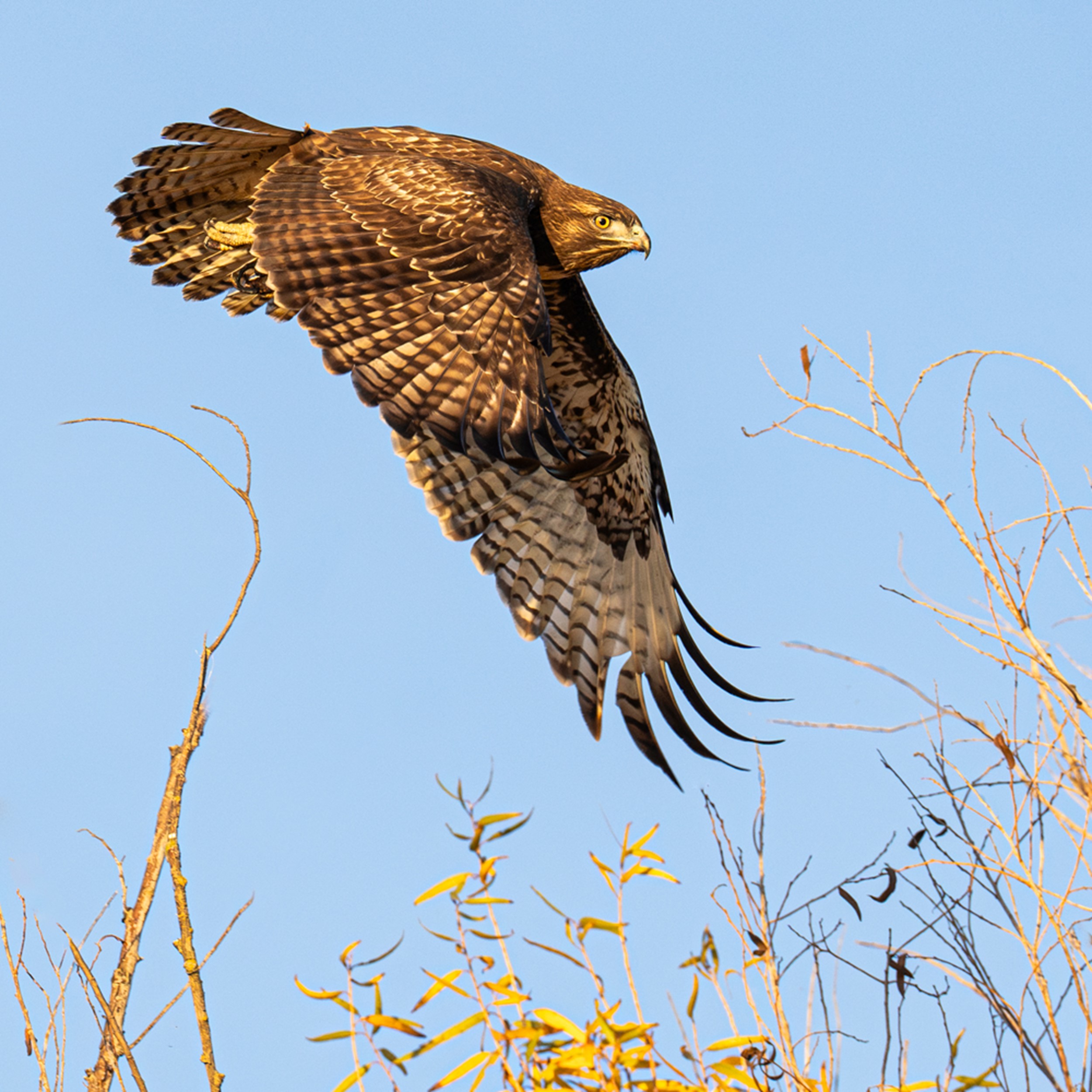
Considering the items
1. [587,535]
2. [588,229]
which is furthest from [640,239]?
[587,535]

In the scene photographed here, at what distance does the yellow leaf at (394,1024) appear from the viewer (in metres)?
2.75

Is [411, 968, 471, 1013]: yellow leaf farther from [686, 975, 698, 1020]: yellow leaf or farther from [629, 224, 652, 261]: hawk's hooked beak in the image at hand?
[629, 224, 652, 261]: hawk's hooked beak

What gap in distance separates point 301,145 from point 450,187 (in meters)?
1.11

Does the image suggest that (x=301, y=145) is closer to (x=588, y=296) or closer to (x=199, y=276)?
(x=199, y=276)

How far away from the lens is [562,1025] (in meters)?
2.77

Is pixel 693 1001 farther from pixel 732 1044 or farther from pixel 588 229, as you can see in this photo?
pixel 588 229

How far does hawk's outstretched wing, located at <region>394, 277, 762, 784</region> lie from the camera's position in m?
6.68

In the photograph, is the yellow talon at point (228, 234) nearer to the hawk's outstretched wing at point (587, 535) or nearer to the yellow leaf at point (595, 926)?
the hawk's outstretched wing at point (587, 535)

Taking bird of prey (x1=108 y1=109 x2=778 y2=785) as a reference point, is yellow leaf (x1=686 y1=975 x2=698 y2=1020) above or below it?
below

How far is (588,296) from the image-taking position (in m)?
7.05

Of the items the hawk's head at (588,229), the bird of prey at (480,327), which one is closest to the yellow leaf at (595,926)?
the bird of prey at (480,327)

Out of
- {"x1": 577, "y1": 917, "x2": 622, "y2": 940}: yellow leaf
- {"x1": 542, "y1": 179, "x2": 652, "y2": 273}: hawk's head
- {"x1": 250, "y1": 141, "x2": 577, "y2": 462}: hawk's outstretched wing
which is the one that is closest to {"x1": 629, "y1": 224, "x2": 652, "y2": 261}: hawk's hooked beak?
{"x1": 542, "y1": 179, "x2": 652, "y2": 273}: hawk's head

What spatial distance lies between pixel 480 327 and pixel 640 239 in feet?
6.81

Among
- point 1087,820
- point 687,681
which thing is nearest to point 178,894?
point 1087,820
